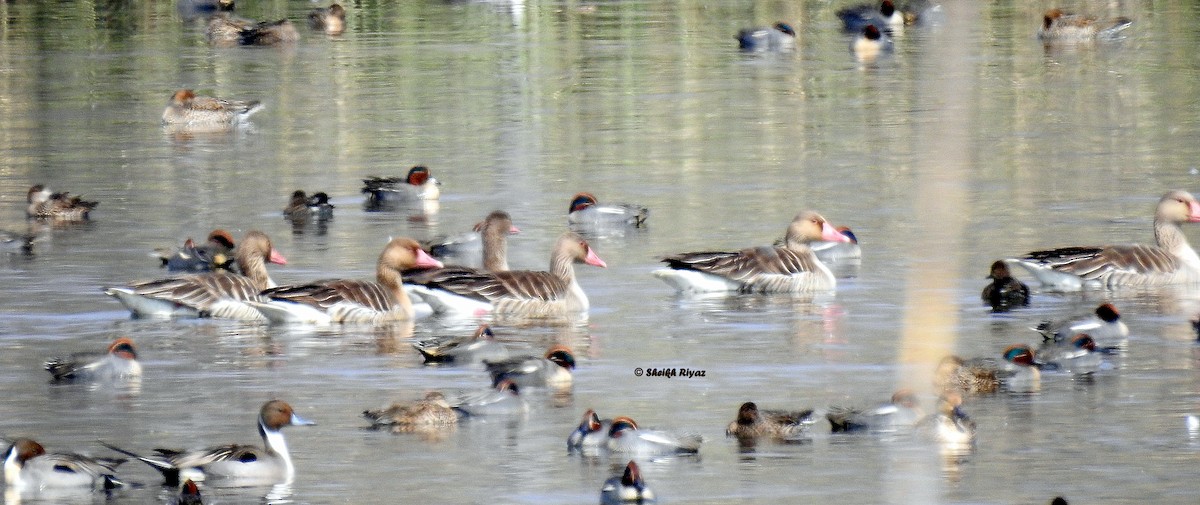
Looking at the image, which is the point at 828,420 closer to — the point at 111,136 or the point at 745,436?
the point at 745,436

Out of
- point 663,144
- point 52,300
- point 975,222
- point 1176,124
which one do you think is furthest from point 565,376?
point 1176,124

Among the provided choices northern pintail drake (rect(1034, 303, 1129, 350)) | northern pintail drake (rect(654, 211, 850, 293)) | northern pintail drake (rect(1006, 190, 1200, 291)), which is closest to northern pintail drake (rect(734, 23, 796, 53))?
northern pintail drake (rect(1006, 190, 1200, 291))

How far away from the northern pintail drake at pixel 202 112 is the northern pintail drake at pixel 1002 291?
59.6 ft

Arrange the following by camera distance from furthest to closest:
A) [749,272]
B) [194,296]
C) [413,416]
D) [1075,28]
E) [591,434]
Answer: [1075,28], [749,272], [194,296], [413,416], [591,434]

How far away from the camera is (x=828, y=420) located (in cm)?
1359

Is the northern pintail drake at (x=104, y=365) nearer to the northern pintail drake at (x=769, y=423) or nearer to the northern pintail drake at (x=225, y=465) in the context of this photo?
the northern pintail drake at (x=225, y=465)

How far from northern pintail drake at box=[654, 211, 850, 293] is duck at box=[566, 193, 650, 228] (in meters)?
3.38

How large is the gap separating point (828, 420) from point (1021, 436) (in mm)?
1235

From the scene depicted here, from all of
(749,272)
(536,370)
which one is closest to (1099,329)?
(749,272)

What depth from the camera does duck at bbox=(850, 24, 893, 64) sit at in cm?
4478

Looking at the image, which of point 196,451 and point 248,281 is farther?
point 248,281

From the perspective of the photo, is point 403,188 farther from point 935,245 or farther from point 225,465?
point 225,465

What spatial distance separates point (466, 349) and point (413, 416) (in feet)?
7.40

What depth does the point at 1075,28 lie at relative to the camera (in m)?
46.0
